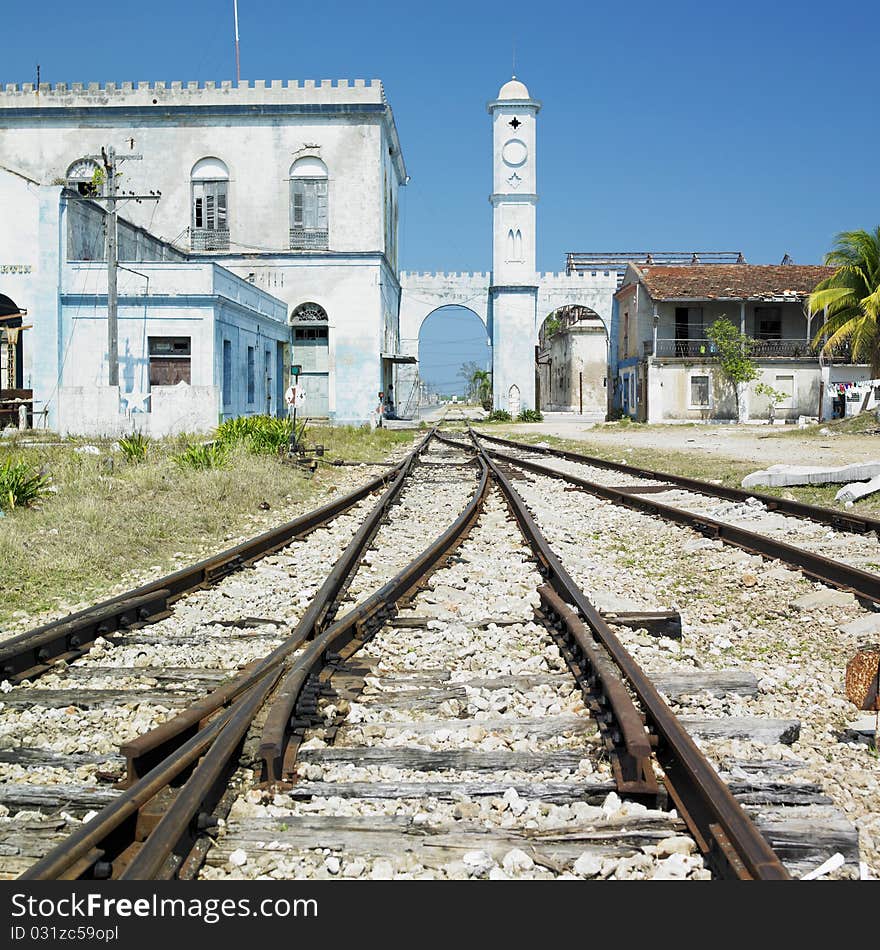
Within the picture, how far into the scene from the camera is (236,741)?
3.82 meters

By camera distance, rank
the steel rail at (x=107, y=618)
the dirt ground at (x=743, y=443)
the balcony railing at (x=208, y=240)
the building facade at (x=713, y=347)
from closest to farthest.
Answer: the steel rail at (x=107, y=618)
the dirt ground at (x=743, y=443)
the balcony railing at (x=208, y=240)
the building facade at (x=713, y=347)

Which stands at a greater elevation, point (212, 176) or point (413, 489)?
point (212, 176)

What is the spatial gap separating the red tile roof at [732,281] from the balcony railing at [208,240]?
20.3 m

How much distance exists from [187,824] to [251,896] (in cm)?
39

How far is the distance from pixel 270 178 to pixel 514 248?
1471cm

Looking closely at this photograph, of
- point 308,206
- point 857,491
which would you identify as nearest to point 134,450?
point 857,491

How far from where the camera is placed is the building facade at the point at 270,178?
4422 centimetres

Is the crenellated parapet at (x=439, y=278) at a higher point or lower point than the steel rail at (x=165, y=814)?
higher

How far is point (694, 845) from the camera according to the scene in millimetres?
3135

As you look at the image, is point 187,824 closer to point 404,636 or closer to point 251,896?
point 251,896

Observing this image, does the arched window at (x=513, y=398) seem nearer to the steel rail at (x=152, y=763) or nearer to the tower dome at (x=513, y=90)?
the tower dome at (x=513, y=90)

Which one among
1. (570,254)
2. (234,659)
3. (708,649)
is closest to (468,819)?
(234,659)

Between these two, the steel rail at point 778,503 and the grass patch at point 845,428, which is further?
the grass patch at point 845,428

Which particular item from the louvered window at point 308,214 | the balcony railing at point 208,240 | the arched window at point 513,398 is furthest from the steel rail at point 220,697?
the arched window at point 513,398
